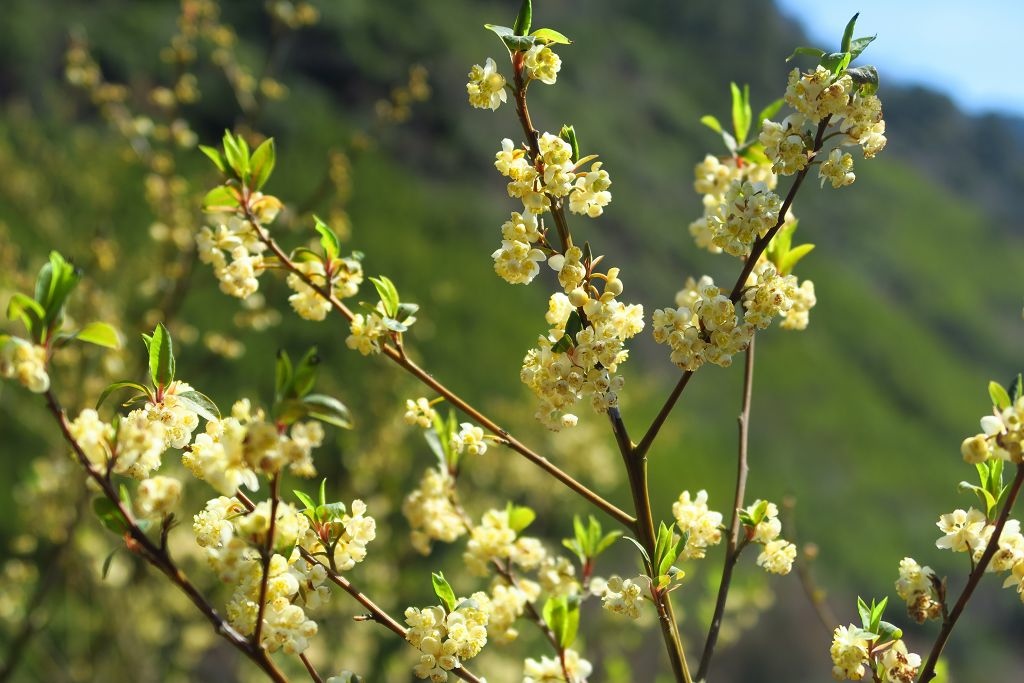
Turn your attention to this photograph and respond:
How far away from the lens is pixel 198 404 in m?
0.51

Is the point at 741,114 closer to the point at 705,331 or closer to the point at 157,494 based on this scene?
the point at 705,331

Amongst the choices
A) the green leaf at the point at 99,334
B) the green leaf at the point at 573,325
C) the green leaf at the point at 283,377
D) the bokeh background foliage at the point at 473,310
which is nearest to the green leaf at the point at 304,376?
the green leaf at the point at 283,377

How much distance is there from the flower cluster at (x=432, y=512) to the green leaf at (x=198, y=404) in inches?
11.0

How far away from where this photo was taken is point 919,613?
1.98 ft

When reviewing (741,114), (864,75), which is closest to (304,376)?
(864,75)

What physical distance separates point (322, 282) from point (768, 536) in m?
0.41

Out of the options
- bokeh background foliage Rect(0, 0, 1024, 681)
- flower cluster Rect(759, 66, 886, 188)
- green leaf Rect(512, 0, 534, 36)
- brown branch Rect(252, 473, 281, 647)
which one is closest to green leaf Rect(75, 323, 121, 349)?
brown branch Rect(252, 473, 281, 647)

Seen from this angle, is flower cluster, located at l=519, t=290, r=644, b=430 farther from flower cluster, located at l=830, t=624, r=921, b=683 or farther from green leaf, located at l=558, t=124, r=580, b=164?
flower cluster, located at l=830, t=624, r=921, b=683

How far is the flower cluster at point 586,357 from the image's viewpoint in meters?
0.54

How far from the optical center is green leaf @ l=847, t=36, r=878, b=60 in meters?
0.54

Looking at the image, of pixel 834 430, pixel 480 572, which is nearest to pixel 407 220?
pixel 834 430

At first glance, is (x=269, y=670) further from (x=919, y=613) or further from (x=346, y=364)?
(x=346, y=364)

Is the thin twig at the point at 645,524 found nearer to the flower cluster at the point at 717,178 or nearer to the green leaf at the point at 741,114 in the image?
the flower cluster at the point at 717,178

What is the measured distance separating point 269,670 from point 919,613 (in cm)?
47
